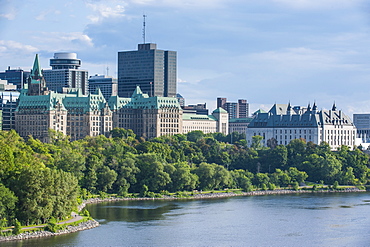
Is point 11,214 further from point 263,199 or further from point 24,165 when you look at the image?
point 263,199

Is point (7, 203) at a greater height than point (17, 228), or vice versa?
point (7, 203)

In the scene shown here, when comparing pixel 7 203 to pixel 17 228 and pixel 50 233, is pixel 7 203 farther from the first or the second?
pixel 50 233

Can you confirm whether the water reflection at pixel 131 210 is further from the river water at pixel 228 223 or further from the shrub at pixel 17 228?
the shrub at pixel 17 228

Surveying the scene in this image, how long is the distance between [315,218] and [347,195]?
49.7 meters

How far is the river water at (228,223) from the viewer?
122500mm

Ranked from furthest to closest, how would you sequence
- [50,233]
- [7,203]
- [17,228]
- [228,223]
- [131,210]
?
[131,210]
[228,223]
[50,233]
[7,203]
[17,228]

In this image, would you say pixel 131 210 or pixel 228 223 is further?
pixel 131 210

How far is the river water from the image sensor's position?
122 meters

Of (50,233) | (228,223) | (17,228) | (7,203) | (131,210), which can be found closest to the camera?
(17,228)

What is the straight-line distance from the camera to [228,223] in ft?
463

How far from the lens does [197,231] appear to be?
13188 centimetres

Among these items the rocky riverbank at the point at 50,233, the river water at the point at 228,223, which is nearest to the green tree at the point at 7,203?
the rocky riverbank at the point at 50,233

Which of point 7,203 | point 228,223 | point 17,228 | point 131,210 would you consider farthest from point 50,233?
point 131,210

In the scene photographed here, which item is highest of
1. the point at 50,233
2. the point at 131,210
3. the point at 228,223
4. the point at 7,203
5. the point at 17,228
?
the point at 7,203
